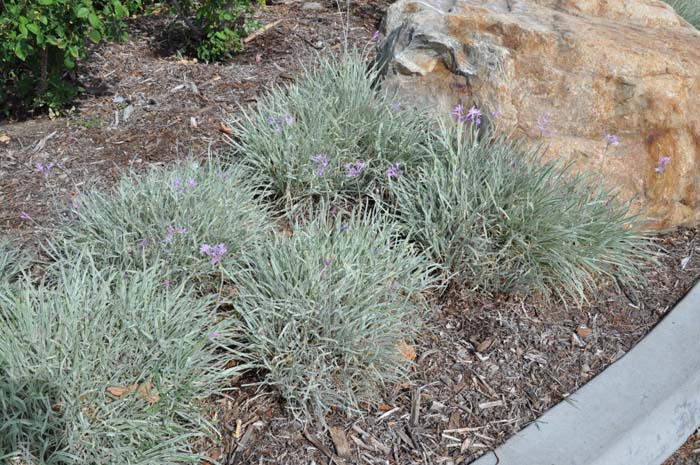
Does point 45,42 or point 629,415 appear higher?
point 45,42

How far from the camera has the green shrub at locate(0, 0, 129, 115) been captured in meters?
4.00

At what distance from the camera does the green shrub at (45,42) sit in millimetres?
3998

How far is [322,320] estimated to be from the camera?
291 cm

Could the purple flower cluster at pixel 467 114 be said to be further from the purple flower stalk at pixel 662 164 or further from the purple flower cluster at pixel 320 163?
the purple flower stalk at pixel 662 164

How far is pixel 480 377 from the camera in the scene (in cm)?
315

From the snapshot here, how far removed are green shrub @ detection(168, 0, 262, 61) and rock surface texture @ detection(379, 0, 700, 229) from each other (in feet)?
4.52

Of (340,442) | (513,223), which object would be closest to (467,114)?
(513,223)

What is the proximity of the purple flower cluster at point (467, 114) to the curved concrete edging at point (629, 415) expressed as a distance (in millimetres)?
1303

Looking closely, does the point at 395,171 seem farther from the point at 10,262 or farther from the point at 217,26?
the point at 217,26

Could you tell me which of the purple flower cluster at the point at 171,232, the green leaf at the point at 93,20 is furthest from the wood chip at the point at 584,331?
the green leaf at the point at 93,20

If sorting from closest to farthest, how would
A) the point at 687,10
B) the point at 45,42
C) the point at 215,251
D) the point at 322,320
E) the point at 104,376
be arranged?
1. the point at 104,376
2. the point at 322,320
3. the point at 215,251
4. the point at 45,42
5. the point at 687,10

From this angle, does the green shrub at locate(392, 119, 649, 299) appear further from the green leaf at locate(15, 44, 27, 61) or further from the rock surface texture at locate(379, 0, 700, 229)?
the green leaf at locate(15, 44, 27, 61)

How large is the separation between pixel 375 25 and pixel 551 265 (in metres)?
3.07

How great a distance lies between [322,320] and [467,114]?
1602 mm
